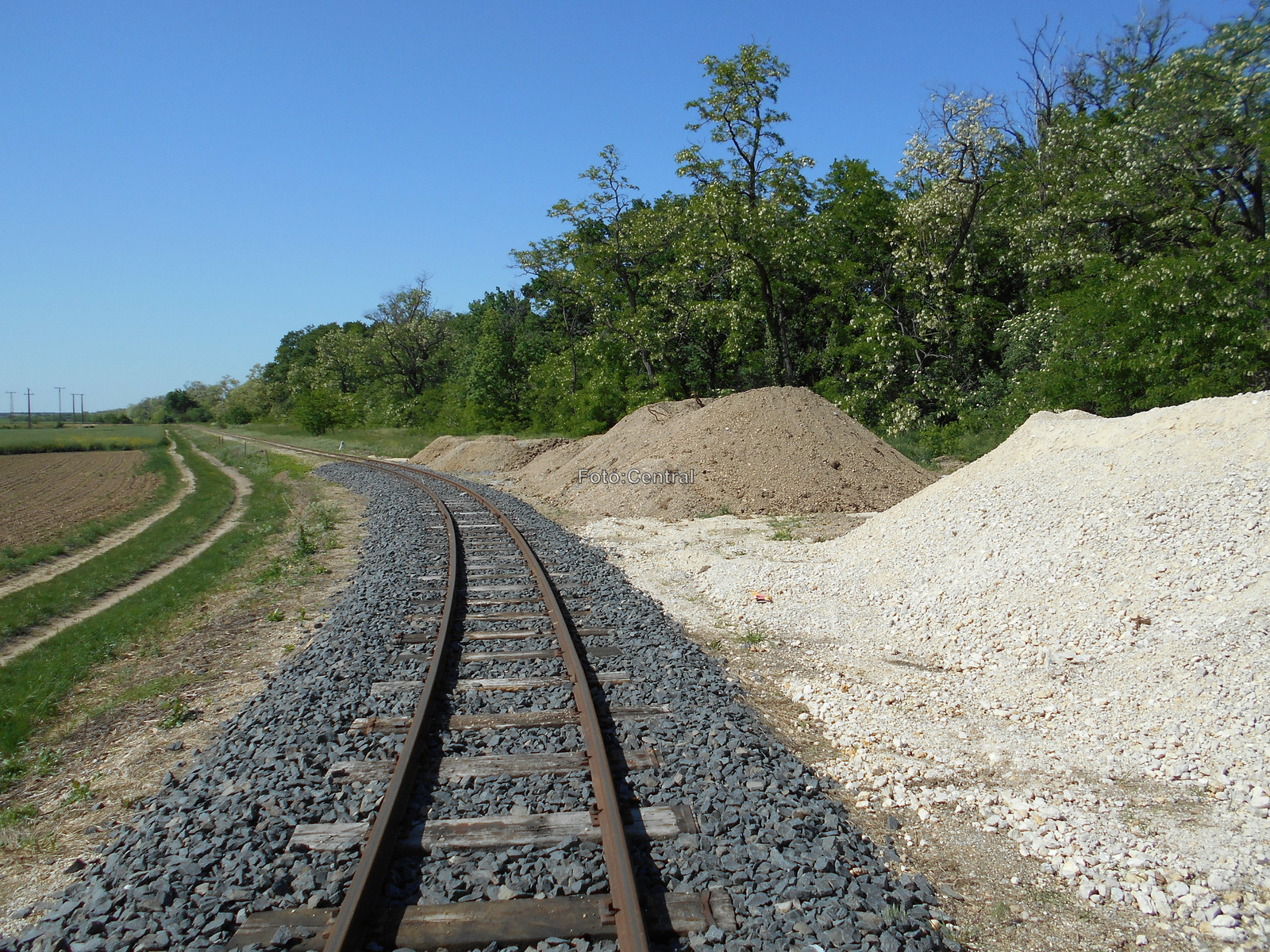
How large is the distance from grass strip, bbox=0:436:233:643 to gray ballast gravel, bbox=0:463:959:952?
27.7ft

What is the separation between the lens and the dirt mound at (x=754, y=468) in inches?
659

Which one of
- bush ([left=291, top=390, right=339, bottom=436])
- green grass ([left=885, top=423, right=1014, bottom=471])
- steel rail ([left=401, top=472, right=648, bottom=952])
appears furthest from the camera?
bush ([left=291, top=390, right=339, bottom=436])

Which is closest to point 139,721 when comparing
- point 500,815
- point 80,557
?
point 500,815

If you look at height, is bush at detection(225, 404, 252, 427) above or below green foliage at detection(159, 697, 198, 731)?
above

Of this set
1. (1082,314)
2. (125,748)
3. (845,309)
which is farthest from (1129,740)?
(845,309)

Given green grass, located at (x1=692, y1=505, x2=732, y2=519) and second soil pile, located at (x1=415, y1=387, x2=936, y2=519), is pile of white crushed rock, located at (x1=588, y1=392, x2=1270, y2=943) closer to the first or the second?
green grass, located at (x1=692, y1=505, x2=732, y2=519)

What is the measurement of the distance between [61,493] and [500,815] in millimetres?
36003

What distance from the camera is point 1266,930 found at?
136 inches

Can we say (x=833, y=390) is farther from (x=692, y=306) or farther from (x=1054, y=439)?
(x=1054, y=439)

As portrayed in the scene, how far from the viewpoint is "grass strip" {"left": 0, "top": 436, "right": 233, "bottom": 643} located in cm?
1224

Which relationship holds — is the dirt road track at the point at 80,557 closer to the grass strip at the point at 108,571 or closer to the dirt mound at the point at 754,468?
the grass strip at the point at 108,571

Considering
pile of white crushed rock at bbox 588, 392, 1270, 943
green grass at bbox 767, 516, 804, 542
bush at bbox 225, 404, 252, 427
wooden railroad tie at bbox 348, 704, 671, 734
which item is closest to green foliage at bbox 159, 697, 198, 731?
wooden railroad tie at bbox 348, 704, 671, 734

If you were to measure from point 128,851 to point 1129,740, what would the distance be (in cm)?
639

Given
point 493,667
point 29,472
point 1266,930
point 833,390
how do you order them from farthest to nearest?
1. point 29,472
2. point 833,390
3. point 493,667
4. point 1266,930
